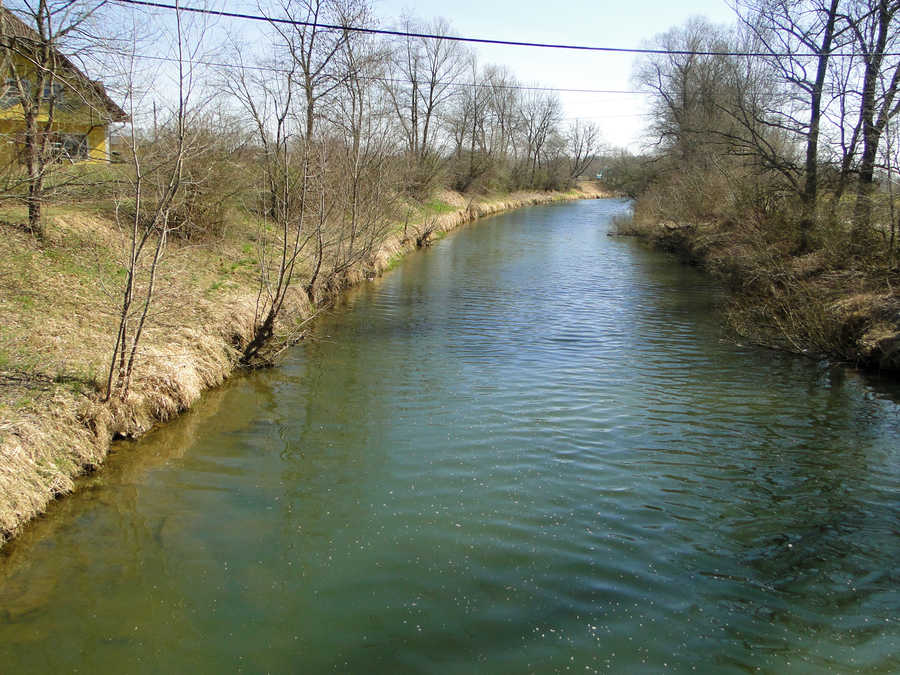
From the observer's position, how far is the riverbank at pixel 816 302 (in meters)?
11.3

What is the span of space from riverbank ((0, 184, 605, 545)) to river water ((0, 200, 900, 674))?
361 mm

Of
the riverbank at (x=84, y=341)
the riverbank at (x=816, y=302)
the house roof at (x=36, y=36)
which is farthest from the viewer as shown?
the riverbank at (x=816, y=302)

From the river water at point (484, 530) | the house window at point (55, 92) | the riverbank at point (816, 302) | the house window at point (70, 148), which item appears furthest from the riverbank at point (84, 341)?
the riverbank at point (816, 302)

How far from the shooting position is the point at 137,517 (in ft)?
19.9

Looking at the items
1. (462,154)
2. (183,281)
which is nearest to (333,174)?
(183,281)

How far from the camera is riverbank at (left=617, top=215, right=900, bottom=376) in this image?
11.3 metres

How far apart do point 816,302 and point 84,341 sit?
486 inches

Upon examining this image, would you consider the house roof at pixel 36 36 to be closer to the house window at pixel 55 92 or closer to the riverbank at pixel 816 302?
the house window at pixel 55 92

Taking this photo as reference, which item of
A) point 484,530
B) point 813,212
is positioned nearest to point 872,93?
point 813,212

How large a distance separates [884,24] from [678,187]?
13.8m

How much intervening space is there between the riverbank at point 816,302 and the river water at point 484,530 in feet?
3.02

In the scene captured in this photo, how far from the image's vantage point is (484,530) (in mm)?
5883

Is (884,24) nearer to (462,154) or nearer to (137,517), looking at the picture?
(137,517)

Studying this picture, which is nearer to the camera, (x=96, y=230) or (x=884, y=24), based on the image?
(x=96, y=230)
